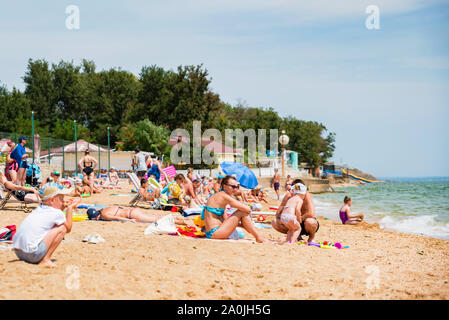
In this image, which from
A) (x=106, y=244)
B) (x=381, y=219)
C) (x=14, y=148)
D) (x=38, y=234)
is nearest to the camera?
(x=38, y=234)

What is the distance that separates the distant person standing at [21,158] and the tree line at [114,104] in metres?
27.1

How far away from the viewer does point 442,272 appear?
5426 mm

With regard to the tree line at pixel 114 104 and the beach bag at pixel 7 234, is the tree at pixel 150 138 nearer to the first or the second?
the tree line at pixel 114 104

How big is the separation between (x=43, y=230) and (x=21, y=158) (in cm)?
625

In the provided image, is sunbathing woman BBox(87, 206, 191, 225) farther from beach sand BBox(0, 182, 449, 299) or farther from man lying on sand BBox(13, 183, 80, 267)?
man lying on sand BBox(13, 183, 80, 267)

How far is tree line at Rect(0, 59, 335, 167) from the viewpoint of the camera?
42094 mm

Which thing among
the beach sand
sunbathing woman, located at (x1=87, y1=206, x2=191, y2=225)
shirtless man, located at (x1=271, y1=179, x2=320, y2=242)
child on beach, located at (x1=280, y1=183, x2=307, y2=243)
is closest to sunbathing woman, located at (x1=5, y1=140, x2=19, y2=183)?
sunbathing woman, located at (x1=87, y1=206, x2=191, y2=225)

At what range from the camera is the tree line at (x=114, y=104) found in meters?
42.1

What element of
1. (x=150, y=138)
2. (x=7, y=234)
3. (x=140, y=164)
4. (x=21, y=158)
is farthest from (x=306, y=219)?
Answer: (x=150, y=138)

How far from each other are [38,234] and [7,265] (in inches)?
17.0

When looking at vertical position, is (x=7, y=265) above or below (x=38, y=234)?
below
